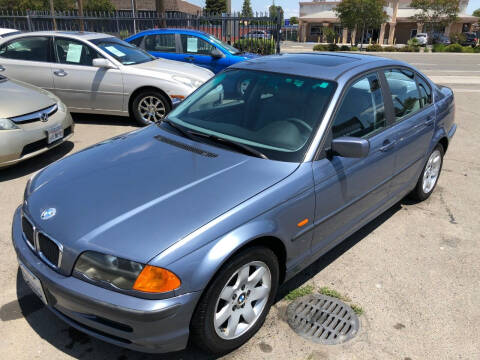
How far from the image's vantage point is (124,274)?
2.08 m


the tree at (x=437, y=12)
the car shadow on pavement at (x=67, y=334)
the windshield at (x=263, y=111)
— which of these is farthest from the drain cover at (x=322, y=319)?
the tree at (x=437, y=12)

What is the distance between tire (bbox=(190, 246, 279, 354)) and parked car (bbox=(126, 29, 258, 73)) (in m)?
8.24

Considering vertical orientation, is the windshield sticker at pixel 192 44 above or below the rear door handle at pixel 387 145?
above

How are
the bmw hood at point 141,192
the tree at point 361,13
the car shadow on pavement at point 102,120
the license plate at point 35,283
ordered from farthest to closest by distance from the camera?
the tree at point 361,13 < the car shadow on pavement at point 102,120 < the license plate at point 35,283 < the bmw hood at point 141,192

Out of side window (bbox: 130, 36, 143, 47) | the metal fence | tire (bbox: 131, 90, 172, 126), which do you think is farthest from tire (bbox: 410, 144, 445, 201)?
the metal fence

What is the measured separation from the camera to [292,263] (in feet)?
9.14

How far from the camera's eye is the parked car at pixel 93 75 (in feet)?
22.5

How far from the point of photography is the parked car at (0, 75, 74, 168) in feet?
15.6

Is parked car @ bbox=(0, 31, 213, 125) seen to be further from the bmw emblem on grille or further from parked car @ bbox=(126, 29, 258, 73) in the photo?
the bmw emblem on grille

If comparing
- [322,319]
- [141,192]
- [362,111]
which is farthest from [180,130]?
[322,319]

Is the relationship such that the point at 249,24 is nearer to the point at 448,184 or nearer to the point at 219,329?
the point at 448,184

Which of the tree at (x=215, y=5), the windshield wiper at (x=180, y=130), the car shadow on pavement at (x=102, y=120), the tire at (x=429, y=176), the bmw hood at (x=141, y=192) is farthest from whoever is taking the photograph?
the tree at (x=215, y=5)

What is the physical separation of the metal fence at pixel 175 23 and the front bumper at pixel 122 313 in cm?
1364

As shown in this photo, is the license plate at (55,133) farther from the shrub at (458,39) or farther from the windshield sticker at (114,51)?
the shrub at (458,39)
